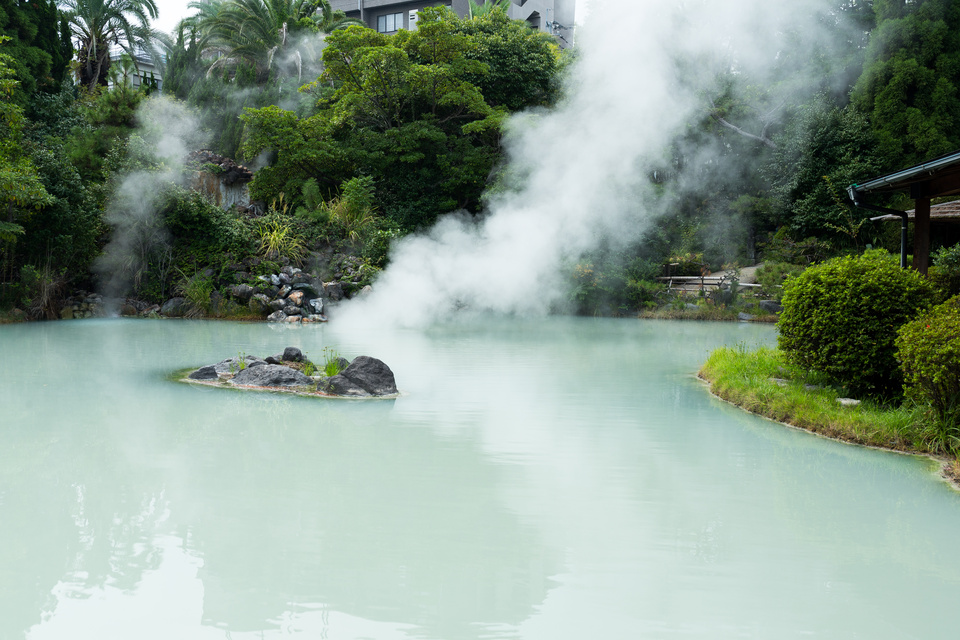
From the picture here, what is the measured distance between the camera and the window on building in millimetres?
42838

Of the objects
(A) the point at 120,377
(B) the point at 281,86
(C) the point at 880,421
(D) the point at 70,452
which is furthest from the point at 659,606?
(B) the point at 281,86

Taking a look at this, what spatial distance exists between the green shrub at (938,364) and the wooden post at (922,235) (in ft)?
7.14

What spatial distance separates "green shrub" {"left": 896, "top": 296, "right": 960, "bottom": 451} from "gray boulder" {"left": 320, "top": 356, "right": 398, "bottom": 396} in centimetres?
509

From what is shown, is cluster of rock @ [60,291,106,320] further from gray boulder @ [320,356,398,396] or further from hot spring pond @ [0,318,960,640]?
gray boulder @ [320,356,398,396]

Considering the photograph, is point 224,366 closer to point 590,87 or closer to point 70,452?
point 70,452

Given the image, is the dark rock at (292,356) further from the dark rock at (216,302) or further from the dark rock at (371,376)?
the dark rock at (216,302)

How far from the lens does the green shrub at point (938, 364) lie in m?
5.64

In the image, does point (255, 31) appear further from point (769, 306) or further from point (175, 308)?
point (769, 306)

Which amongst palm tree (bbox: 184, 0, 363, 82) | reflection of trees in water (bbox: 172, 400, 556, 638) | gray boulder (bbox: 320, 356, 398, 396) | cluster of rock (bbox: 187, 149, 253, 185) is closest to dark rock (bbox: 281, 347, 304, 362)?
gray boulder (bbox: 320, 356, 398, 396)

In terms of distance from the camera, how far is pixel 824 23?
79.0 feet

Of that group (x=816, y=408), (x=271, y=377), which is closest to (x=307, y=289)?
(x=271, y=377)

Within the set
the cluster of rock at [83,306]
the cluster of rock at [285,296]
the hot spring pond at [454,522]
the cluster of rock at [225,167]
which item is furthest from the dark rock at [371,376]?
the cluster of rock at [225,167]

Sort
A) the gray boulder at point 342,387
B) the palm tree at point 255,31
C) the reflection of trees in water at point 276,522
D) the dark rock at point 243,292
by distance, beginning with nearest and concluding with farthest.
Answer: the reflection of trees in water at point 276,522, the gray boulder at point 342,387, the dark rock at point 243,292, the palm tree at point 255,31

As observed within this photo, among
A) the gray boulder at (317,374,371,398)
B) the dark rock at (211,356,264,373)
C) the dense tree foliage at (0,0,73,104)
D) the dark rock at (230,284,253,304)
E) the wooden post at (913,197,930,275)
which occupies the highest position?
the dense tree foliage at (0,0,73,104)
